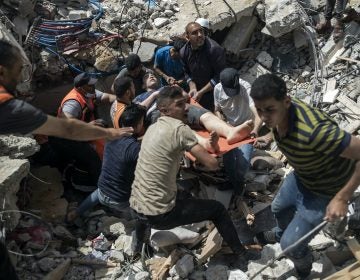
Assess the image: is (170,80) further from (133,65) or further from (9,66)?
(9,66)

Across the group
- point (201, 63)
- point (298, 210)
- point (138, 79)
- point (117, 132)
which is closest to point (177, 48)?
point (201, 63)

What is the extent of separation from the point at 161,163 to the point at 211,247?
121 centimetres

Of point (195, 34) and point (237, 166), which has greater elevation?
point (195, 34)

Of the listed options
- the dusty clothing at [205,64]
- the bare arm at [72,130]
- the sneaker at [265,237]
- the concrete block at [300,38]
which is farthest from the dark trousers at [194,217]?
the concrete block at [300,38]

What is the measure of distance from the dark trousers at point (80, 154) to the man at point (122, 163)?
0.94 metres

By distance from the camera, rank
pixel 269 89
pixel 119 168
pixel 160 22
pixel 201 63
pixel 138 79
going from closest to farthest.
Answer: pixel 269 89, pixel 119 168, pixel 138 79, pixel 201 63, pixel 160 22

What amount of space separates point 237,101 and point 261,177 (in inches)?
39.6

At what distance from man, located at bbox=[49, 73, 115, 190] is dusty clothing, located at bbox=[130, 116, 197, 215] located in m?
1.77

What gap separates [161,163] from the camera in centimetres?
429

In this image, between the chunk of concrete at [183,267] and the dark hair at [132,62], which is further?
the dark hair at [132,62]

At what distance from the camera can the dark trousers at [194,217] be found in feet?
14.8

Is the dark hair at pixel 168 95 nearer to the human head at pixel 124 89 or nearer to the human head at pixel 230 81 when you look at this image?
the human head at pixel 124 89

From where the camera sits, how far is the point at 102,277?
5.12 metres

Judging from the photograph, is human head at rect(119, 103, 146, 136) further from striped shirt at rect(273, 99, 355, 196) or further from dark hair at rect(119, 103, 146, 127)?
striped shirt at rect(273, 99, 355, 196)
